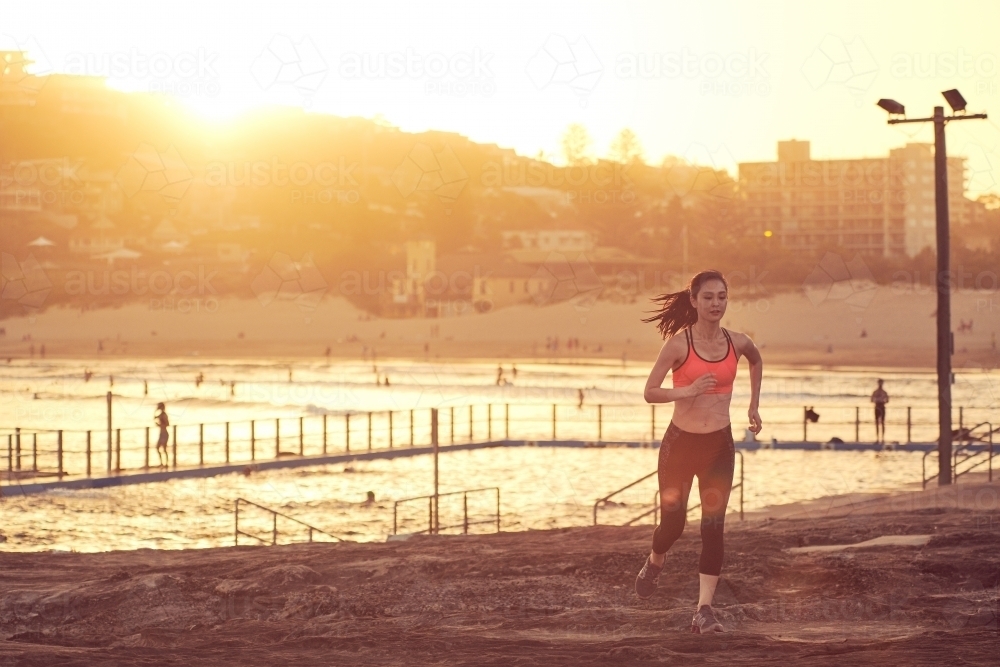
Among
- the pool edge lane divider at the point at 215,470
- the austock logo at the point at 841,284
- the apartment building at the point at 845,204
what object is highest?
the apartment building at the point at 845,204

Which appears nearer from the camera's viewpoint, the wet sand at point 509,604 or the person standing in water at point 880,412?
the wet sand at point 509,604

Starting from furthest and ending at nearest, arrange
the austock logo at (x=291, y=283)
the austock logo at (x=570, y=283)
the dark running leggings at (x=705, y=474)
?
the austock logo at (x=291, y=283) < the austock logo at (x=570, y=283) < the dark running leggings at (x=705, y=474)

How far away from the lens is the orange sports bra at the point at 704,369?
675 centimetres

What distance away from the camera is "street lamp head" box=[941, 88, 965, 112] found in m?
17.4

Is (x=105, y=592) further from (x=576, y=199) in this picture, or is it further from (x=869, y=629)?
(x=576, y=199)

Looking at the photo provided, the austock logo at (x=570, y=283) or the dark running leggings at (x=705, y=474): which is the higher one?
the austock logo at (x=570, y=283)

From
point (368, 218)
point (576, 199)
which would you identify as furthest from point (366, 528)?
point (576, 199)

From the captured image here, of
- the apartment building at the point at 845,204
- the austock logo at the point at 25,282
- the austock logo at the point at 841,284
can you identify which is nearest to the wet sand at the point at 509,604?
the austock logo at the point at 841,284


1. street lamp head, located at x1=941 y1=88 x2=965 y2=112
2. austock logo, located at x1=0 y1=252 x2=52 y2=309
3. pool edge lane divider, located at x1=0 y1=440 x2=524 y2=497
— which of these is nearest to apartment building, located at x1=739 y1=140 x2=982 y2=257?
austock logo, located at x1=0 y1=252 x2=52 y2=309

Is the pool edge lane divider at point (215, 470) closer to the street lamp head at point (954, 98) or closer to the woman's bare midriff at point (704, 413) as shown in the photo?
the street lamp head at point (954, 98)

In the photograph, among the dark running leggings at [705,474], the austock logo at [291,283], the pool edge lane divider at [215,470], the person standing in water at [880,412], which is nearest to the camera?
the dark running leggings at [705,474]

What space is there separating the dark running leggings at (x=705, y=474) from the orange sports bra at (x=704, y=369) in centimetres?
24

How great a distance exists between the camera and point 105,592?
28.3 feet

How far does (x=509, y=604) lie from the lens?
8.38 m
